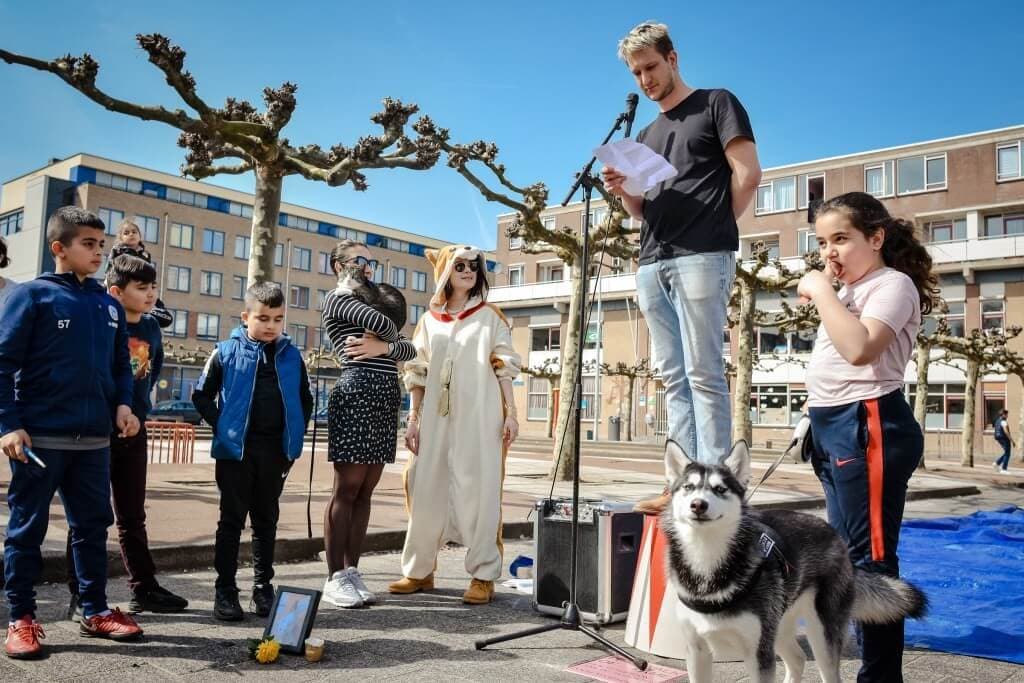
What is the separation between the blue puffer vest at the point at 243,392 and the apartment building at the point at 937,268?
32.8 metres

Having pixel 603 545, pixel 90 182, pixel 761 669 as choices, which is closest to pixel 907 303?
pixel 761 669

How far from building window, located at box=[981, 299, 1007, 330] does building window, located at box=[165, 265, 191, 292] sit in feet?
180

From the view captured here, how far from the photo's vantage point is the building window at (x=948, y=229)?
42.8 metres

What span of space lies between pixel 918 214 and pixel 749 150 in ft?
146

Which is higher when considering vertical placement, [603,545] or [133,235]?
[133,235]

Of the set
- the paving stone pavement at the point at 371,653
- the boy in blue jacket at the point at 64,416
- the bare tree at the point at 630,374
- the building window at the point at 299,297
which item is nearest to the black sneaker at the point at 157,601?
the paving stone pavement at the point at 371,653

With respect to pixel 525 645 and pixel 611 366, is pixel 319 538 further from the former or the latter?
pixel 611 366

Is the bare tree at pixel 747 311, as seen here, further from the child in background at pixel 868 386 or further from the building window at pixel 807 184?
the building window at pixel 807 184

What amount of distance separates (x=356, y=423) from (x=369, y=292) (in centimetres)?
90

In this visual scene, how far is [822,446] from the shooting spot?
3.26 metres

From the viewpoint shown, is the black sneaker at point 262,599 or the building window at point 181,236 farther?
the building window at point 181,236

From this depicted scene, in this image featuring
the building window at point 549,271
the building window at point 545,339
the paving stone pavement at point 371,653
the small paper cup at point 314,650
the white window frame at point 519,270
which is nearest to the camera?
the paving stone pavement at point 371,653

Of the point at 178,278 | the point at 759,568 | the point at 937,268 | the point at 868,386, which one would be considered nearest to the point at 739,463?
the point at 759,568

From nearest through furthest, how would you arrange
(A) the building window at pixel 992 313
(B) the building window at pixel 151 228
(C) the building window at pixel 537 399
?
(A) the building window at pixel 992 313, (C) the building window at pixel 537 399, (B) the building window at pixel 151 228
